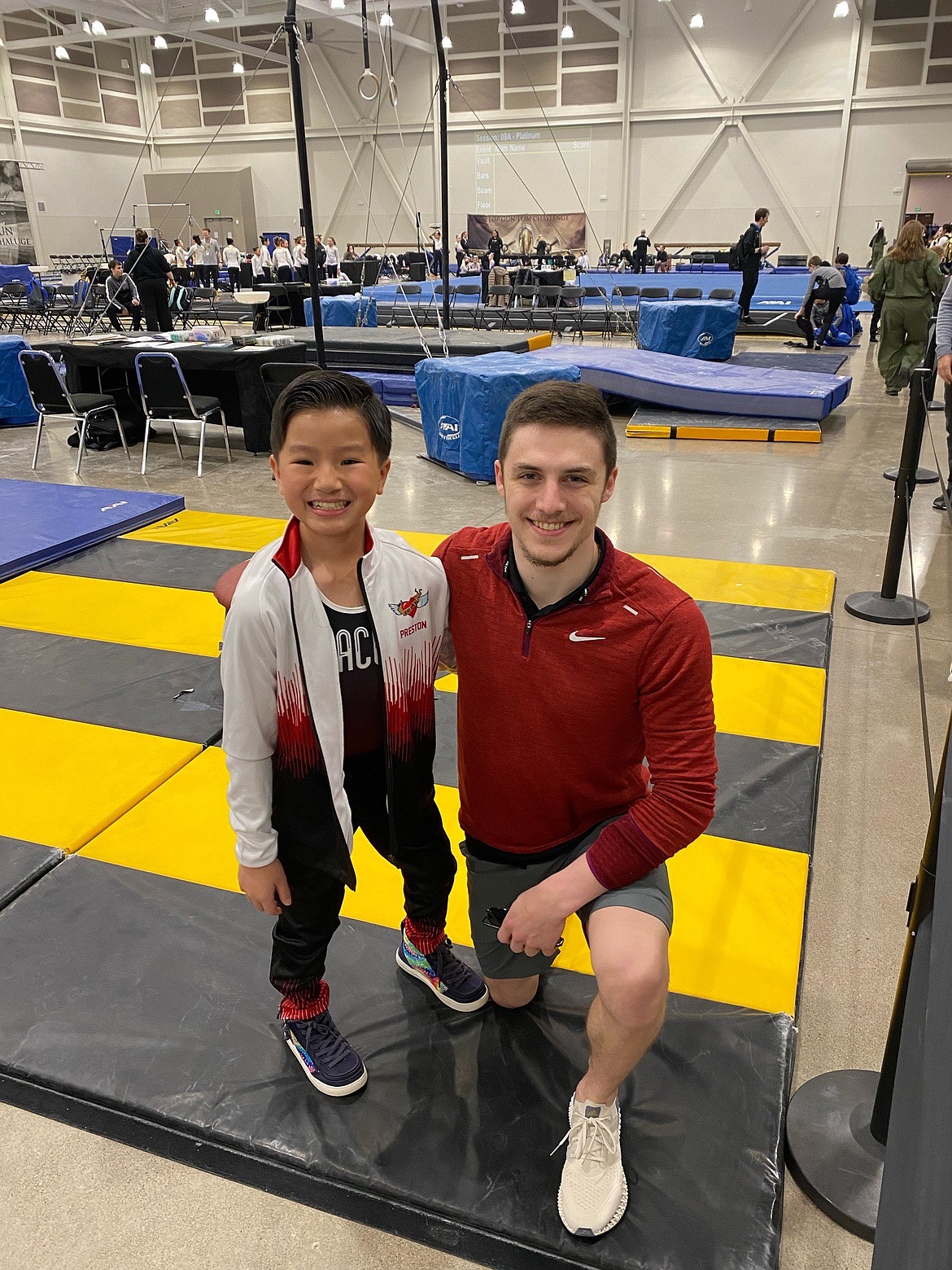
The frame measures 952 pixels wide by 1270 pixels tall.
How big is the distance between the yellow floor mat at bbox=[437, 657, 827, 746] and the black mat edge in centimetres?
149

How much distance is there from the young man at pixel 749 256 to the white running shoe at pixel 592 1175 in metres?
13.2


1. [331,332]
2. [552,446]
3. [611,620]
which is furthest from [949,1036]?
[331,332]

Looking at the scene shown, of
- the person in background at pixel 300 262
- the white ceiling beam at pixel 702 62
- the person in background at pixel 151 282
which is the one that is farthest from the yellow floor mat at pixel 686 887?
the white ceiling beam at pixel 702 62

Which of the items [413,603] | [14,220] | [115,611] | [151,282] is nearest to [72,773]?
[115,611]

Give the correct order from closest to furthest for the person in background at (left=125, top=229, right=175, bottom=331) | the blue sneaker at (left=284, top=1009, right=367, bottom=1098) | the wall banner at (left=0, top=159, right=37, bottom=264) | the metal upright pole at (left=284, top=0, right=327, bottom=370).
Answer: the blue sneaker at (left=284, top=1009, right=367, bottom=1098) → the metal upright pole at (left=284, top=0, right=327, bottom=370) → the person in background at (left=125, top=229, right=175, bottom=331) → the wall banner at (left=0, top=159, right=37, bottom=264)

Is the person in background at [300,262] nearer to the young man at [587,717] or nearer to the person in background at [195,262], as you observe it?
the person in background at [195,262]

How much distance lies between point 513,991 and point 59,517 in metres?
4.60

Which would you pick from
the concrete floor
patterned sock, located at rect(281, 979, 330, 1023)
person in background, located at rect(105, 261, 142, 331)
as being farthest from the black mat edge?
person in background, located at rect(105, 261, 142, 331)

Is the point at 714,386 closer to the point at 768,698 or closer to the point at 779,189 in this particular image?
the point at 768,698

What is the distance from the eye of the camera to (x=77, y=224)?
26.4 metres

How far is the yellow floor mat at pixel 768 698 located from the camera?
3.14m

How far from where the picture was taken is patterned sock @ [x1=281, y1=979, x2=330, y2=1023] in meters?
1.80

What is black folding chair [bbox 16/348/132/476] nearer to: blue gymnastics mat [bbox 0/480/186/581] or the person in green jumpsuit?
blue gymnastics mat [bbox 0/480/186/581]

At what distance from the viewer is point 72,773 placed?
116 inches
